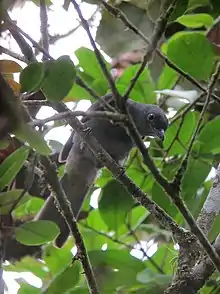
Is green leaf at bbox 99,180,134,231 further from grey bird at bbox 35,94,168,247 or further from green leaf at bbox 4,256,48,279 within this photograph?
grey bird at bbox 35,94,168,247

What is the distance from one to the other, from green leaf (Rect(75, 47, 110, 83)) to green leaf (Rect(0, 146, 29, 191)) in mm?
894

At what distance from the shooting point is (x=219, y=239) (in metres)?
1.15

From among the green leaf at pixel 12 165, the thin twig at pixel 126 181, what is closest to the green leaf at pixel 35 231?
the green leaf at pixel 12 165

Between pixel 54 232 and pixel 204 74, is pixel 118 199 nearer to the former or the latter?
pixel 204 74

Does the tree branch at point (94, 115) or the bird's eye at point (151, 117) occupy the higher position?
the bird's eye at point (151, 117)

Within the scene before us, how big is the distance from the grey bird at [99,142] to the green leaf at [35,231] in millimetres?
1039

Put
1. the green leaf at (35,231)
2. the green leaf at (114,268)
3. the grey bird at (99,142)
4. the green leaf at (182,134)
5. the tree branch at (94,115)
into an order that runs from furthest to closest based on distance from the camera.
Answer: the grey bird at (99,142) < the green leaf at (182,134) < the green leaf at (114,268) < the green leaf at (35,231) < the tree branch at (94,115)

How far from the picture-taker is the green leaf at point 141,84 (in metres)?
1.78

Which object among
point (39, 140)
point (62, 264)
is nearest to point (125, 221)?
point (62, 264)

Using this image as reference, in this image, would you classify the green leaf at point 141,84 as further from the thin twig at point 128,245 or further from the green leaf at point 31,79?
the green leaf at point 31,79

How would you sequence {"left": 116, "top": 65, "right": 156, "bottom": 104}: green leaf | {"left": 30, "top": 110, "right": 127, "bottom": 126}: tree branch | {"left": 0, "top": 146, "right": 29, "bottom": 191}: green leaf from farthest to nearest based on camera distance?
{"left": 116, "top": 65, "right": 156, "bottom": 104}: green leaf < {"left": 0, "top": 146, "right": 29, "bottom": 191}: green leaf < {"left": 30, "top": 110, "right": 127, "bottom": 126}: tree branch

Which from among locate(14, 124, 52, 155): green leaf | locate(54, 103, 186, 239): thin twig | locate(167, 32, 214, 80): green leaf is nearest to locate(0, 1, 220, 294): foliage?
locate(167, 32, 214, 80): green leaf

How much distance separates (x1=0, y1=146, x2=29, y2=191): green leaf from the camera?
919 millimetres

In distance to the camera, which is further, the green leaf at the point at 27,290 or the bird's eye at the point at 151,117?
the bird's eye at the point at 151,117
